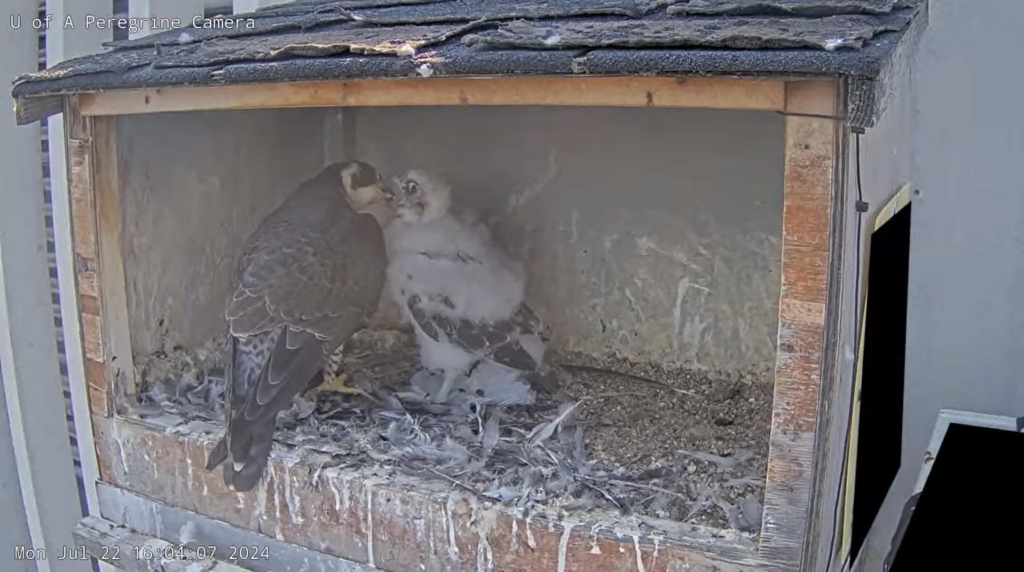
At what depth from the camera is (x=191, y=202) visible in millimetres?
2189

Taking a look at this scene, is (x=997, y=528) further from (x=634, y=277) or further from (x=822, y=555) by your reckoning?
(x=634, y=277)

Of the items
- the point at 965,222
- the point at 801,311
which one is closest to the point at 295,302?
the point at 801,311

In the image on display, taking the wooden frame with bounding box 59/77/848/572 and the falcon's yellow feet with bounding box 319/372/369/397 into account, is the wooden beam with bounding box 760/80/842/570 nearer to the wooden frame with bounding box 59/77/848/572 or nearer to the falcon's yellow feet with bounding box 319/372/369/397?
the wooden frame with bounding box 59/77/848/572

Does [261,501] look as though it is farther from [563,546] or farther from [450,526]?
[563,546]

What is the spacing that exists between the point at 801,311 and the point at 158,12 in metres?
2.20

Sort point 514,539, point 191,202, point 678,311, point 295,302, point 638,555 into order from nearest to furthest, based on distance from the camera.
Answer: point 638,555
point 514,539
point 295,302
point 191,202
point 678,311

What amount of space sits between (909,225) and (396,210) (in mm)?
1291

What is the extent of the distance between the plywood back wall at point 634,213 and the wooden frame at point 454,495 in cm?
96

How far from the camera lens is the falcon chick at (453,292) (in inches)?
81.0

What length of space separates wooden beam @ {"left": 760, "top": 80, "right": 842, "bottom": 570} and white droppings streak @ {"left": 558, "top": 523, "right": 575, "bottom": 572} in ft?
1.00

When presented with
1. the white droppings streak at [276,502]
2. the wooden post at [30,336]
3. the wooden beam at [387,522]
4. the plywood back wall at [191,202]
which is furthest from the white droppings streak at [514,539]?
the wooden post at [30,336]

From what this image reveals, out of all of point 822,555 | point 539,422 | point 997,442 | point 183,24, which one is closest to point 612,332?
point 539,422

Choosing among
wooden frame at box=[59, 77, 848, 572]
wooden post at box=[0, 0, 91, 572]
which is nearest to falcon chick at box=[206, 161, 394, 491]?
wooden frame at box=[59, 77, 848, 572]

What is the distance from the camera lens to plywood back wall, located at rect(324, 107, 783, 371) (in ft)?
7.13
